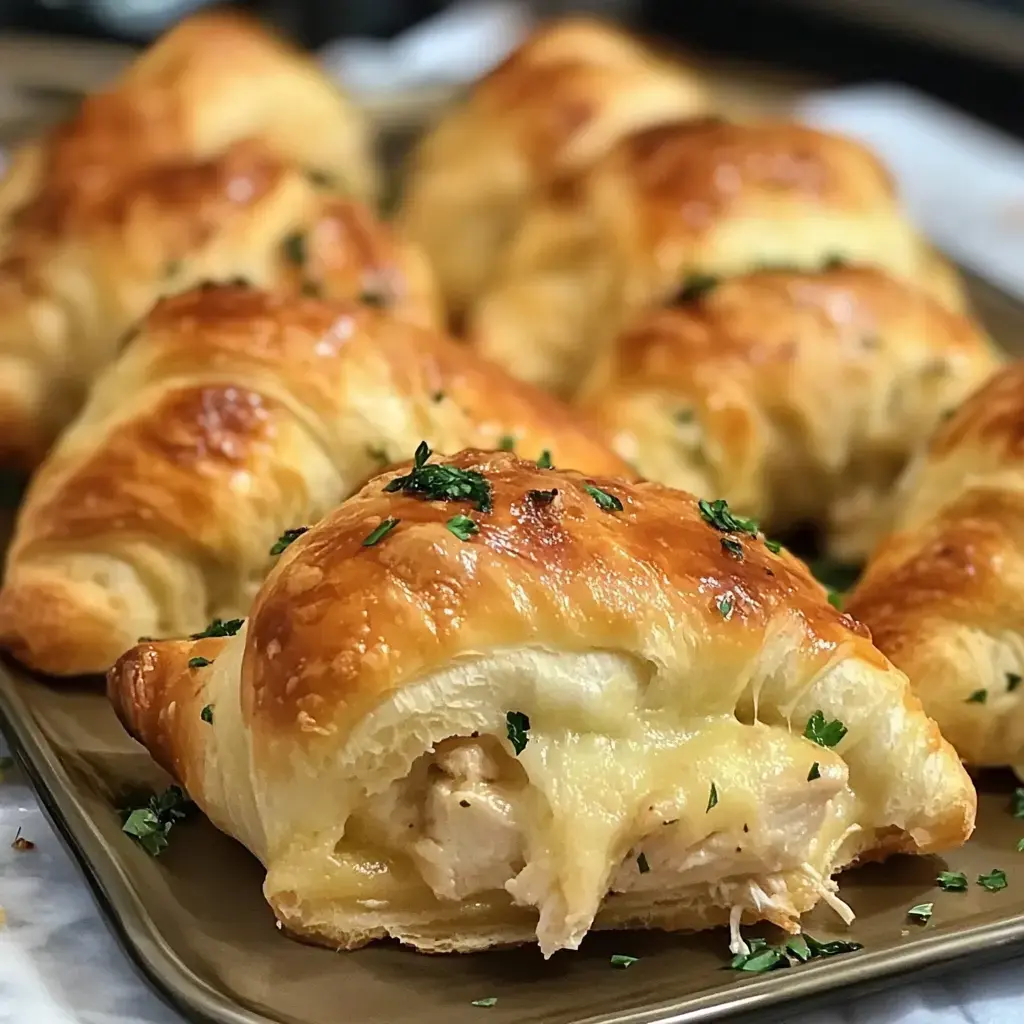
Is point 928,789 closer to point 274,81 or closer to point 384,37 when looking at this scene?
point 274,81

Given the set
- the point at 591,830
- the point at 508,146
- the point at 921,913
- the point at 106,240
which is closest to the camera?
the point at 591,830

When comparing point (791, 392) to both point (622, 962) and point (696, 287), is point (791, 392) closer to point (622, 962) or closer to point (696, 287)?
point (696, 287)

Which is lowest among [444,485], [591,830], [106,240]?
[591,830]

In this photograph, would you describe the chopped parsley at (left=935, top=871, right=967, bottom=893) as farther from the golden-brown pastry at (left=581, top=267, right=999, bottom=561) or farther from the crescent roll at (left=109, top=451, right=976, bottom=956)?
the golden-brown pastry at (left=581, top=267, right=999, bottom=561)

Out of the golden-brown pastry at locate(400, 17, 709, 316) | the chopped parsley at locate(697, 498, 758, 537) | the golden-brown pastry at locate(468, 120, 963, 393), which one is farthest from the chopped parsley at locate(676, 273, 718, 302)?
the chopped parsley at locate(697, 498, 758, 537)

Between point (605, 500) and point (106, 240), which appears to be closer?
point (605, 500)

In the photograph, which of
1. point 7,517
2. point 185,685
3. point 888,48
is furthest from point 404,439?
point 888,48

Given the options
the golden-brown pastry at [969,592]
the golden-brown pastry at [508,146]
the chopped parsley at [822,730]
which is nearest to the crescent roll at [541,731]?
the chopped parsley at [822,730]

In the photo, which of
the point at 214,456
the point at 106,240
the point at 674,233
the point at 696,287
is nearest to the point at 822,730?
the point at 214,456
